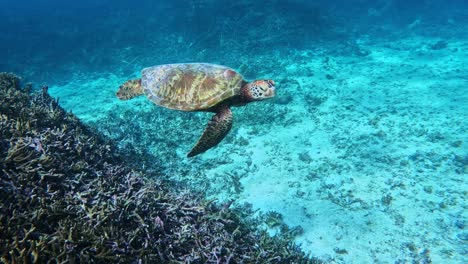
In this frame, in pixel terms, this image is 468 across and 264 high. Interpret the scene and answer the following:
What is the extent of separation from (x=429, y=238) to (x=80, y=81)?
65.3 ft

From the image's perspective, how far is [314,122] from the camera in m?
9.73

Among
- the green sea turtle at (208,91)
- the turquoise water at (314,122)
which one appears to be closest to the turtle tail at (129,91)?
the green sea turtle at (208,91)

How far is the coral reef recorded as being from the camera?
2662mm

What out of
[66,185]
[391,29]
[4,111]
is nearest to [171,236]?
[66,185]

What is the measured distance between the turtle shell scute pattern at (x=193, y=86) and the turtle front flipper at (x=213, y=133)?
35 centimetres

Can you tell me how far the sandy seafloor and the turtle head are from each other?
2947mm

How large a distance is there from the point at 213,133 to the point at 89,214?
2293mm

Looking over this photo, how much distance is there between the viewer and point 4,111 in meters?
4.62

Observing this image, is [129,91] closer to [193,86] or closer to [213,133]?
[193,86]

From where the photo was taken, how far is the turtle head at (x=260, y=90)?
4.85 meters

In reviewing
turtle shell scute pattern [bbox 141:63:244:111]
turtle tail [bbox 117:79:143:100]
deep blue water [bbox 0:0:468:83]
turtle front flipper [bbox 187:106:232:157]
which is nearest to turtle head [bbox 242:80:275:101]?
turtle shell scute pattern [bbox 141:63:244:111]

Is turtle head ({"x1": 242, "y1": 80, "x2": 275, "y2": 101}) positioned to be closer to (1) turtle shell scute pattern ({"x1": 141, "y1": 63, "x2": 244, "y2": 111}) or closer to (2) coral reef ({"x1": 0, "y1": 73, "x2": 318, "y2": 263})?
(1) turtle shell scute pattern ({"x1": 141, "y1": 63, "x2": 244, "y2": 111})

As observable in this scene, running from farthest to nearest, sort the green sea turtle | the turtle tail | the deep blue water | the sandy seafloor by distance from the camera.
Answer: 1. the deep blue water
2. the turtle tail
3. the sandy seafloor
4. the green sea turtle

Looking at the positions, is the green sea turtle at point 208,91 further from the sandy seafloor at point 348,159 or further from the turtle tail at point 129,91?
the sandy seafloor at point 348,159
